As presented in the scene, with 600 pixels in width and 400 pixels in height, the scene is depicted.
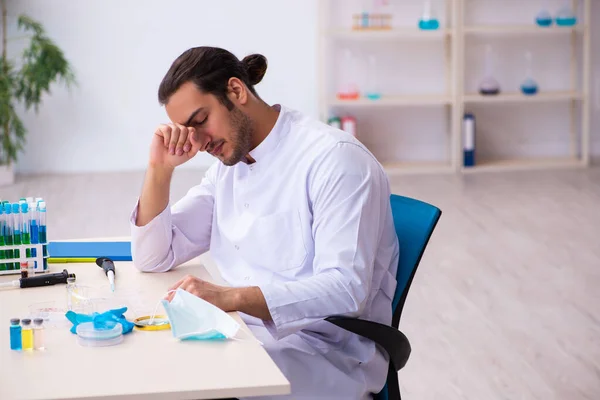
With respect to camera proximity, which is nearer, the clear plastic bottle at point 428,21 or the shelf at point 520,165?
the clear plastic bottle at point 428,21

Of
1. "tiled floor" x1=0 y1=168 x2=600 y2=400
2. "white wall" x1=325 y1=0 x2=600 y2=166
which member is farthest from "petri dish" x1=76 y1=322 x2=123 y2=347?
"white wall" x1=325 y1=0 x2=600 y2=166

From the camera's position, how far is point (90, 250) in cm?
→ 232

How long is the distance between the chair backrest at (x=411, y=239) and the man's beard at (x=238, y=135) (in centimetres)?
41

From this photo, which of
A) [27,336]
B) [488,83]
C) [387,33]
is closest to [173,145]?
[27,336]

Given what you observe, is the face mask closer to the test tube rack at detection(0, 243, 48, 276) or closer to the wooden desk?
the wooden desk

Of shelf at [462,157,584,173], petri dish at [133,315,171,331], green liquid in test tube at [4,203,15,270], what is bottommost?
shelf at [462,157,584,173]

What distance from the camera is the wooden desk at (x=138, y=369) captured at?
1365 mm

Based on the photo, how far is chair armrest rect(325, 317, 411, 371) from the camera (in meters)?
1.92

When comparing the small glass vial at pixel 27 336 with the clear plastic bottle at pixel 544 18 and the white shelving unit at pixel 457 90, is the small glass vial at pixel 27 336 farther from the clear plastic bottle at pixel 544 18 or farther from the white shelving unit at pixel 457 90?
the clear plastic bottle at pixel 544 18

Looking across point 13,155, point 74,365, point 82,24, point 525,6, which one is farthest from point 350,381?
point 525,6

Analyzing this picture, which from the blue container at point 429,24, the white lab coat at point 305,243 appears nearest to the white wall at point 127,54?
the blue container at point 429,24

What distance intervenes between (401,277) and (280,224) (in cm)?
30

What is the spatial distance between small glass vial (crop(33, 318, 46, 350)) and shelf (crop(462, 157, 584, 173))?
21.3 feet

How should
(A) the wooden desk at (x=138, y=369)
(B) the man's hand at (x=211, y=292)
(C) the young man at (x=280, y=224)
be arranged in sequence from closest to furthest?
(A) the wooden desk at (x=138, y=369)
(B) the man's hand at (x=211, y=292)
(C) the young man at (x=280, y=224)
